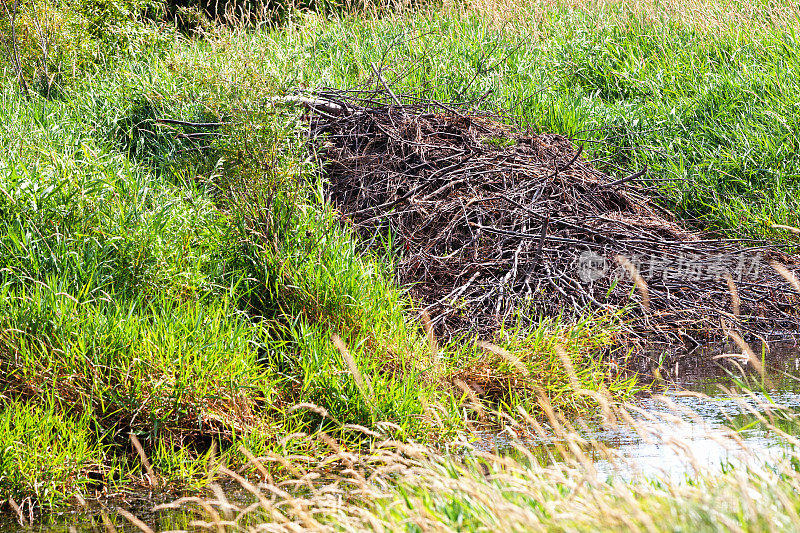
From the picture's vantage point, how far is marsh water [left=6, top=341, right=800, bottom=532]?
3.64 metres

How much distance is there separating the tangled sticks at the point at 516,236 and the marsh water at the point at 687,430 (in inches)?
23.7

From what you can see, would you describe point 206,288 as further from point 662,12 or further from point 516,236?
point 662,12

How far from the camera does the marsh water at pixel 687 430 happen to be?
364cm

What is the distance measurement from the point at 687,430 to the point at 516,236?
408 cm

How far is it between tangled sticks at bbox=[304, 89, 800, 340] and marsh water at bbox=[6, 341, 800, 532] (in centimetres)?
60

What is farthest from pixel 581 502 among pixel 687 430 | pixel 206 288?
pixel 206 288

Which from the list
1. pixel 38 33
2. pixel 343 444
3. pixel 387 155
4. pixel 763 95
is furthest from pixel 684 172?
pixel 38 33

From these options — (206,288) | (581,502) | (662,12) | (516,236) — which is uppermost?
(662,12)

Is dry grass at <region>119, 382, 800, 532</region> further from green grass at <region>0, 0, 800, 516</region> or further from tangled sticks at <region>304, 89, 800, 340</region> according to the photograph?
tangled sticks at <region>304, 89, 800, 340</region>

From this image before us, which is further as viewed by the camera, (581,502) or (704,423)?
(704,423)

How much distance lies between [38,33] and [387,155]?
12.6 feet

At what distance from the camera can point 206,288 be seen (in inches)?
215

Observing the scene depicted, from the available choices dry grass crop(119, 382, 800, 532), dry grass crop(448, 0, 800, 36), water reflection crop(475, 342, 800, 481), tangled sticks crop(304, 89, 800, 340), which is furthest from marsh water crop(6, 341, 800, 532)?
dry grass crop(448, 0, 800, 36)

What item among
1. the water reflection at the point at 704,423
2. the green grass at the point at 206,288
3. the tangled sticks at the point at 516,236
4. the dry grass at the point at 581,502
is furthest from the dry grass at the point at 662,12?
the dry grass at the point at 581,502
